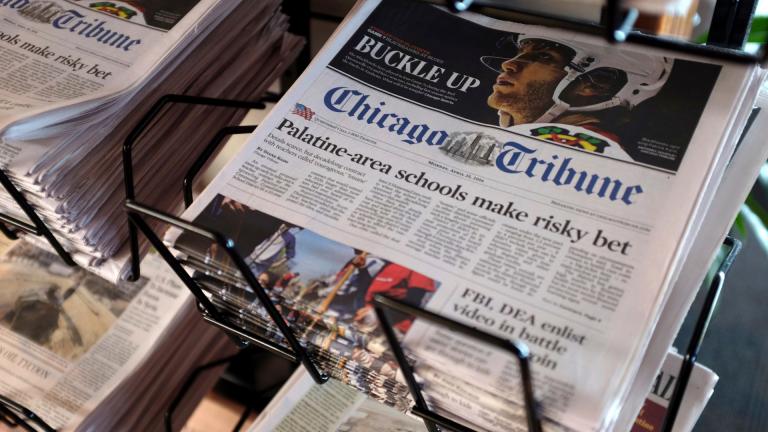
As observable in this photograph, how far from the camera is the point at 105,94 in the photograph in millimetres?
475

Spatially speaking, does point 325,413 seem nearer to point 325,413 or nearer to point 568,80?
point 325,413

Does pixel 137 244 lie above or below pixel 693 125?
below

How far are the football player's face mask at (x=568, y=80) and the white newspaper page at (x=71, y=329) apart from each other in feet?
1.27

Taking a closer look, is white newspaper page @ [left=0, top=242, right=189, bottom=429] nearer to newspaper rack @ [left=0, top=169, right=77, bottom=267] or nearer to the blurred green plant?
newspaper rack @ [left=0, top=169, right=77, bottom=267]

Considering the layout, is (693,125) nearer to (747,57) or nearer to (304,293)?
(747,57)

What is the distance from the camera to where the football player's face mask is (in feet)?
1.46

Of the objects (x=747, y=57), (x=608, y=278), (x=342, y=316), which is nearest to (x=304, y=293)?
(x=342, y=316)

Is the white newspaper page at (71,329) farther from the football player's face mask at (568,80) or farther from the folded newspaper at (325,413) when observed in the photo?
the football player's face mask at (568,80)

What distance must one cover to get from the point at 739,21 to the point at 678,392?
0.23 m

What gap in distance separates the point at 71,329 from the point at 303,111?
0.39 meters

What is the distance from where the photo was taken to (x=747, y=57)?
16.7 inches

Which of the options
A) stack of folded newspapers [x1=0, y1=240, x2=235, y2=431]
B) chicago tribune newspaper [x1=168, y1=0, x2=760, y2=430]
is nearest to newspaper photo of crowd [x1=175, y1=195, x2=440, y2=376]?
chicago tribune newspaper [x1=168, y1=0, x2=760, y2=430]

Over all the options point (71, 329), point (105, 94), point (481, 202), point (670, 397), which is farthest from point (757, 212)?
point (71, 329)

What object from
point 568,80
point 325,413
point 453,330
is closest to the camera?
point 453,330
